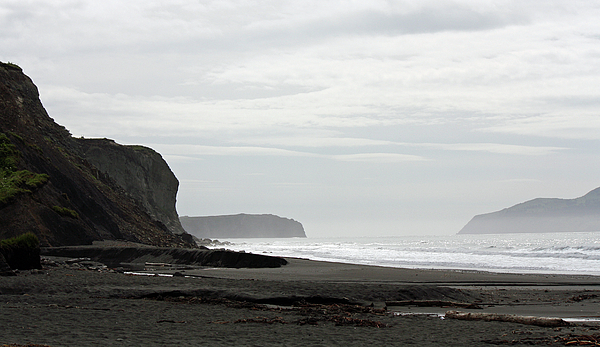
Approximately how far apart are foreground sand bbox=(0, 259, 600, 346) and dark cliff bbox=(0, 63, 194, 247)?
54.2 ft

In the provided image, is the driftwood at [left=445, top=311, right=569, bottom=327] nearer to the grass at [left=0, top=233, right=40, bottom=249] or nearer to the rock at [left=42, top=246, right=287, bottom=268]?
the grass at [left=0, top=233, right=40, bottom=249]

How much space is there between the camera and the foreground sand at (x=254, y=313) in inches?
285

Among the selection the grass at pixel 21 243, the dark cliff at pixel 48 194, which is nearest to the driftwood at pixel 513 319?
the grass at pixel 21 243

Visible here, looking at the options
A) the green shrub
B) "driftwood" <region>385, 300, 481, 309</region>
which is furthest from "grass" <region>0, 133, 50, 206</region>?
"driftwood" <region>385, 300, 481, 309</region>

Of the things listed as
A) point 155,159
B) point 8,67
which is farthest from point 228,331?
point 155,159

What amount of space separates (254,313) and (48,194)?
28.9 metres

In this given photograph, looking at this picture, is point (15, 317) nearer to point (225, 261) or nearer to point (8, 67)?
point (225, 261)

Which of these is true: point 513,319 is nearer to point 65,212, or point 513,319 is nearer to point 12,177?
point 65,212

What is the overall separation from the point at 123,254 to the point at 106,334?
891 inches

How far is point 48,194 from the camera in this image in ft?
114

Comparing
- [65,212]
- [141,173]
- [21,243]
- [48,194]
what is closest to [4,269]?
[21,243]

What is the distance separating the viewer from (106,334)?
7.19 metres

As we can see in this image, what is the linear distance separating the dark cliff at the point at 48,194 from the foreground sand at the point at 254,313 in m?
16.5

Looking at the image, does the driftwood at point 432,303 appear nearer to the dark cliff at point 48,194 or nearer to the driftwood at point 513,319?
the driftwood at point 513,319
